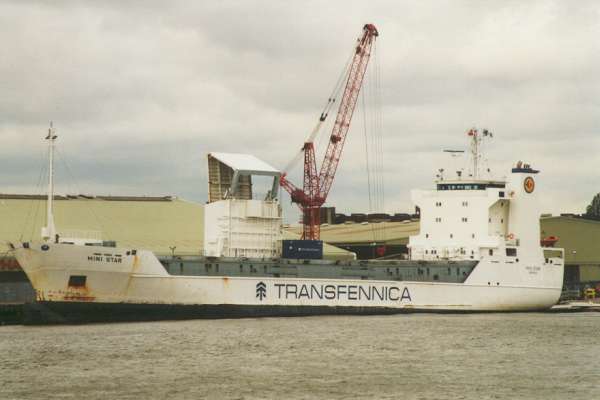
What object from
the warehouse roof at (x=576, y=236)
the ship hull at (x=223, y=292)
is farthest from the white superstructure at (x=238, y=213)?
the warehouse roof at (x=576, y=236)

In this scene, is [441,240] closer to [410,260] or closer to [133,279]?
[410,260]

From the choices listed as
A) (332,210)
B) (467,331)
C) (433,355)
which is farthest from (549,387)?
(332,210)

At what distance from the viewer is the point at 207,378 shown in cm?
3556

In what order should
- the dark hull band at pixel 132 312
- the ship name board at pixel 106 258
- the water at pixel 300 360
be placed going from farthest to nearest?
the ship name board at pixel 106 258 → the dark hull band at pixel 132 312 → the water at pixel 300 360

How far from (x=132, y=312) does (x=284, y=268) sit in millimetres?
9876

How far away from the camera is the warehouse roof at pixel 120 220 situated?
69.1 meters

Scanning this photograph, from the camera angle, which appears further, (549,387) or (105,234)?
(105,234)

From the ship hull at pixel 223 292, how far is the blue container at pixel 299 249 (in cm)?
223

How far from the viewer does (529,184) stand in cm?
6725

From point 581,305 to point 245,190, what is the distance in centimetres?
2793

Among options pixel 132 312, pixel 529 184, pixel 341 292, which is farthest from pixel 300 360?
pixel 529 184

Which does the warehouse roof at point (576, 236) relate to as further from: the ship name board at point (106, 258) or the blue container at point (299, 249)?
the ship name board at point (106, 258)

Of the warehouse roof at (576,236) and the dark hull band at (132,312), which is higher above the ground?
the warehouse roof at (576,236)

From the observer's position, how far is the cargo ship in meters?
52.8
